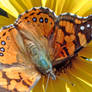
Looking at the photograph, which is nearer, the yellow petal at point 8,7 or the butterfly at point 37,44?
the butterfly at point 37,44

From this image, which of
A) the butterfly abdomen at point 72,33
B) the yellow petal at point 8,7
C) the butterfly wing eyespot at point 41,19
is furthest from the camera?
the yellow petal at point 8,7

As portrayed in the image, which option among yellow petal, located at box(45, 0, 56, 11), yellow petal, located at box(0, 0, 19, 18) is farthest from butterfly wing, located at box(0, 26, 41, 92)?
yellow petal, located at box(45, 0, 56, 11)

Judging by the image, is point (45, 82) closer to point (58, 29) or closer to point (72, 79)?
point (72, 79)

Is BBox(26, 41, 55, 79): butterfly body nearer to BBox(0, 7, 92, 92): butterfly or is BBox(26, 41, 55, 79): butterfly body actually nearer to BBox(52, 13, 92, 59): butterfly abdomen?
BBox(0, 7, 92, 92): butterfly

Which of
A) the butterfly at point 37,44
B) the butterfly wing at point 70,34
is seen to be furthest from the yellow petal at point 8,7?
the butterfly wing at point 70,34

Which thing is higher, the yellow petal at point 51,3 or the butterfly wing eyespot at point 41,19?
the yellow petal at point 51,3

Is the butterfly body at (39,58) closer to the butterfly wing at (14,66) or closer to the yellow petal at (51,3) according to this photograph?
the butterfly wing at (14,66)
